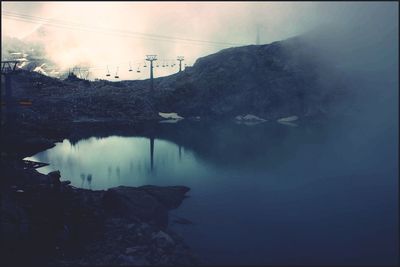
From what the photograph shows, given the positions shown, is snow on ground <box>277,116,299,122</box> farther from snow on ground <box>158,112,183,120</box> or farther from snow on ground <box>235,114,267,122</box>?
snow on ground <box>158,112,183,120</box>

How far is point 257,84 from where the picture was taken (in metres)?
138

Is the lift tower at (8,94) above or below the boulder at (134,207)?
above

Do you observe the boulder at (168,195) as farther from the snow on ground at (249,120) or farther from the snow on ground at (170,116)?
the snow on ground at (249,120)

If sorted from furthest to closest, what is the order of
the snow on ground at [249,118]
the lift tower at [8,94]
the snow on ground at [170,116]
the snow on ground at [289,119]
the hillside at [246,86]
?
the hillside at [246,86] → the snow on ground at [289,119] → the snow on ground at [249,118] → the snow on ground at [170,116] → the lift tower at [8,94]

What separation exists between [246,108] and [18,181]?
372 feet

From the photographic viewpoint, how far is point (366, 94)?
135 m

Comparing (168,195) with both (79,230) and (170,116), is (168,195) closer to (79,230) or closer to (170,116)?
(79,230)

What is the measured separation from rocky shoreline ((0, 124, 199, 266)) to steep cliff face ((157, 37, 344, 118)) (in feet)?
333

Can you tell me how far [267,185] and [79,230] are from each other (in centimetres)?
2455

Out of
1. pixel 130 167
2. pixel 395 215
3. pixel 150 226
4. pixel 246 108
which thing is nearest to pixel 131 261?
pixel 150 226

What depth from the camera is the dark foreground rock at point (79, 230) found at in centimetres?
1980

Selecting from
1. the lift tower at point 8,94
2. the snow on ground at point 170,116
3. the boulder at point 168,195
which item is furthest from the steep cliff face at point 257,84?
the boulder at point 168,195

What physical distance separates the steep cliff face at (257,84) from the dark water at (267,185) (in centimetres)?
5150

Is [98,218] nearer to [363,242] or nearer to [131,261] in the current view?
[131,261]
